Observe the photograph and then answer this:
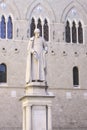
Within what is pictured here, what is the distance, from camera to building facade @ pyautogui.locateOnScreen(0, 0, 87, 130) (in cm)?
2538

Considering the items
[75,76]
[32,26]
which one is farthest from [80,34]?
[32,26]

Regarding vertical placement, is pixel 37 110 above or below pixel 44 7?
below

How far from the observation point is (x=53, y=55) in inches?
1042

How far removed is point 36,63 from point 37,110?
1497 mm

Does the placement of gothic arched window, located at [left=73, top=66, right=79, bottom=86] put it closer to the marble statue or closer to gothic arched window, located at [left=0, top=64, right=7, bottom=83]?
gothic arched window, located at [left=0, top=64, right=7, bottom=83]

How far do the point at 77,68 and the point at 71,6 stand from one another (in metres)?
4.40

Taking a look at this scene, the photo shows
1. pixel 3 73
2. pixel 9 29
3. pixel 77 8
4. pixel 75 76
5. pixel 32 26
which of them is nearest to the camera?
pixel 3 73

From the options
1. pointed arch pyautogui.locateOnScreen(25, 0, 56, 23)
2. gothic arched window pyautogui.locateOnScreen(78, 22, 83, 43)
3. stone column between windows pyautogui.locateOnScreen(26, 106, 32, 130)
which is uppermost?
pointed arch pyautogui.locateOnScreen(25, 0, 56, 23)

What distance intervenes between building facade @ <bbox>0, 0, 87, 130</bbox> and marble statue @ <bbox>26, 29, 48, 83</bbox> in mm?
12972

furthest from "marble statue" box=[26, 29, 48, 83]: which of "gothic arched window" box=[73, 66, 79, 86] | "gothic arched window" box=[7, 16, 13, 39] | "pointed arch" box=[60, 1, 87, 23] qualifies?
"pointed arch" box=[60, 1, 87, 23]

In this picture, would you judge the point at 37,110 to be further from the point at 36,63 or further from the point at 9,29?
the point at 9,29

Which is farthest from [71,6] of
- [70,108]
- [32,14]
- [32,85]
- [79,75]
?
[32,85]

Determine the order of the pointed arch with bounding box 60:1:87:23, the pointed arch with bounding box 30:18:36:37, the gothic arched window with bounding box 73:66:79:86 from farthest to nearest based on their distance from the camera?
the pointed arch with bounding box 60:1:87:23 < the gothic arched window with bounding box 73:66:79:86 < the pointed arch with bounding box 30:18:36:37

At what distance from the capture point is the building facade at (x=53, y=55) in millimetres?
25375
